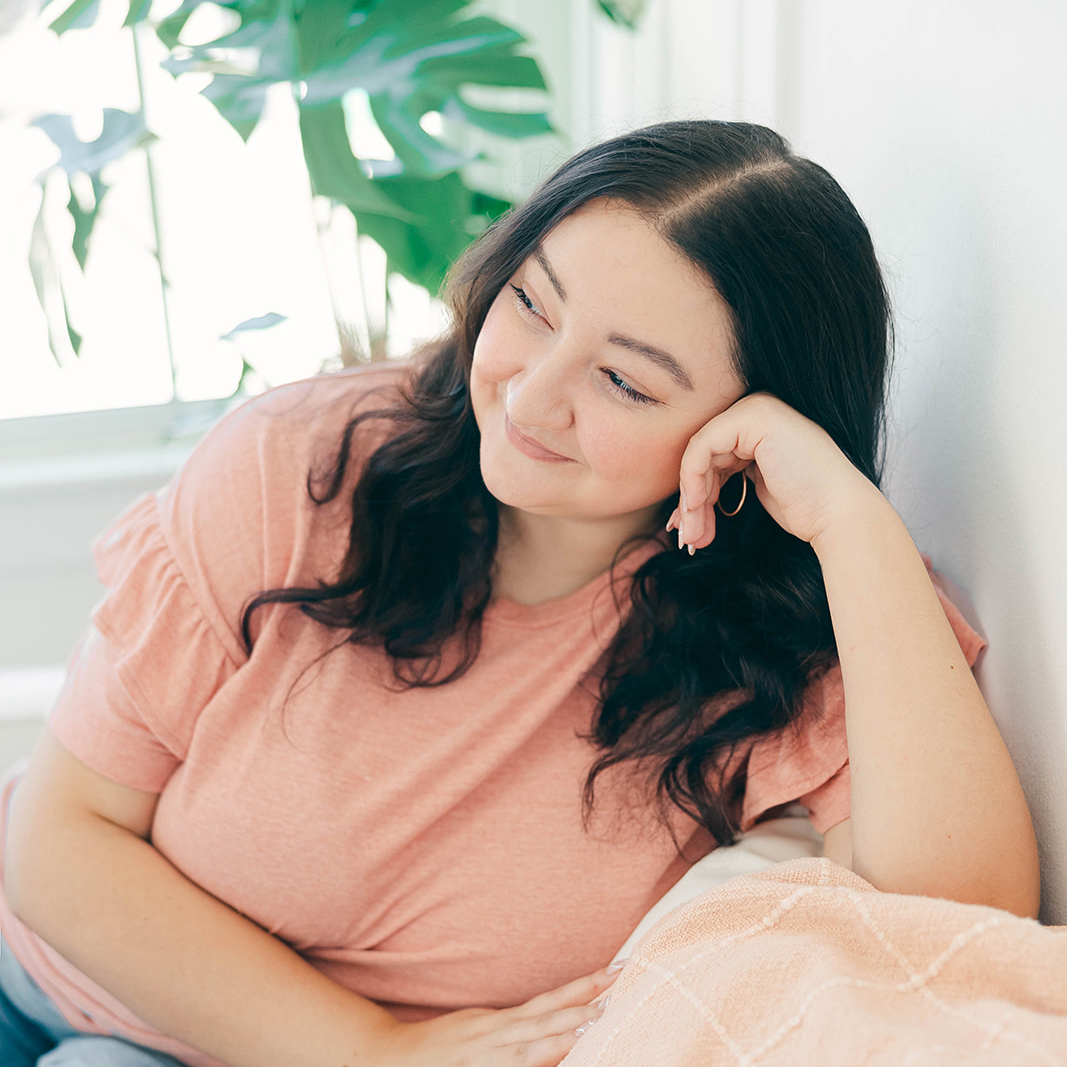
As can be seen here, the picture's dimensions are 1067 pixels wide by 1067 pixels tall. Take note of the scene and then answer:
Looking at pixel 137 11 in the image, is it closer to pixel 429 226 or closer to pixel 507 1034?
pixel 429 226

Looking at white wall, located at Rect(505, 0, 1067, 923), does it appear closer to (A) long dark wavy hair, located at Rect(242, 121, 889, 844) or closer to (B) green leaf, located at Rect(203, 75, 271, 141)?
(A) long dark wavy hair, located at Rect(242, 121, 889, 844)

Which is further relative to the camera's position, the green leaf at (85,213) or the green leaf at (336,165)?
the green leaf at (85,213)

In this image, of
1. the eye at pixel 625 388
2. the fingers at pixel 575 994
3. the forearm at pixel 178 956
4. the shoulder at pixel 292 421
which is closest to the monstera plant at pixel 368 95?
the shoulder at pixel 292 421

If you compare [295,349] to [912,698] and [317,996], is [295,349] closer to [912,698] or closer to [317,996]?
[317,996]

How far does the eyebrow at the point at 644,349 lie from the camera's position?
82 cm

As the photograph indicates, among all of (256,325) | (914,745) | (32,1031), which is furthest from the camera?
(256,325)

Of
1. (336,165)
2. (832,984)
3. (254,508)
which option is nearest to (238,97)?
(336,165)

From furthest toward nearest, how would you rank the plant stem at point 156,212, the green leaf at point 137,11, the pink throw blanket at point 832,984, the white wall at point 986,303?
the plant stem at point 156,212
the green leaf at point 137,11
the white wall at point 986,303
the pink throw blanket at point 832,984

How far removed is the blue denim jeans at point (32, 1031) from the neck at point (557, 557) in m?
0.61

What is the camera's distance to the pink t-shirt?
0.98 m

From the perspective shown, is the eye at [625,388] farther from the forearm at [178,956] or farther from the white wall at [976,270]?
the forearm at [178,956]

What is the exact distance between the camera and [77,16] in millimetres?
1432

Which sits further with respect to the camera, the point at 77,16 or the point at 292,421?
the point at 77,16

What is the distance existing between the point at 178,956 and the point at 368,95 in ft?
3.76
